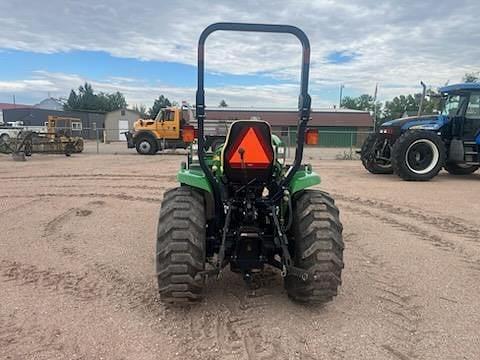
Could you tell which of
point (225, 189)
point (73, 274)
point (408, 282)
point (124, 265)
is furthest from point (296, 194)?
point (73, 274)

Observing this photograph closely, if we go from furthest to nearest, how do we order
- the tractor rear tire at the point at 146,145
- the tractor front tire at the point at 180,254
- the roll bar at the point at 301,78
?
the tractor rear tire at the point at 146,145
the roll bar at the point at 301,78
the tractor front tire at the point at 180,254

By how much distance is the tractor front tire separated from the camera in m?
3.68

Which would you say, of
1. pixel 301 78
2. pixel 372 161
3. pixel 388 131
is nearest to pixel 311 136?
pixel 301 78

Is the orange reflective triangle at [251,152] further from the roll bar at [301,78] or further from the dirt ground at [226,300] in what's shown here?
the dirt ground at [226,300]

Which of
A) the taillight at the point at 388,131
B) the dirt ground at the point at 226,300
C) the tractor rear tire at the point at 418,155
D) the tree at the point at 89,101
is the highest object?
the tree at the point at 89,101

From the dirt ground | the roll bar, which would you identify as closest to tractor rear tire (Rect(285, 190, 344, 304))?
the dirt ground

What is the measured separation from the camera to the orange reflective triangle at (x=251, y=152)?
12.7 feet

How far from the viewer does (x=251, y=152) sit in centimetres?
389

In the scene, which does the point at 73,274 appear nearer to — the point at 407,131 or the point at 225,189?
the point at 225,189

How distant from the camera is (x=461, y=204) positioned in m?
9.31

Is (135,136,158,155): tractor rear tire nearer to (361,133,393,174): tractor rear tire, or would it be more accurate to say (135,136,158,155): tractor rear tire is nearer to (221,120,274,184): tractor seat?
(361,133,393,174): tractor rear tire

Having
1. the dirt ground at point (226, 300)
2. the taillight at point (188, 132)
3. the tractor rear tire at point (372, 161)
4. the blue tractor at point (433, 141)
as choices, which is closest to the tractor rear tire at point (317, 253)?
the dirt ground at point (226, 300)

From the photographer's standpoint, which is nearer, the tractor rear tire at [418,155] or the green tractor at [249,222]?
the green tractor at [249,222]

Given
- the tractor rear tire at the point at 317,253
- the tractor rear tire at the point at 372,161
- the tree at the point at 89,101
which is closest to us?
the tractor rear tire at the point at 317,253
